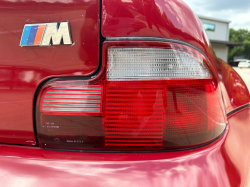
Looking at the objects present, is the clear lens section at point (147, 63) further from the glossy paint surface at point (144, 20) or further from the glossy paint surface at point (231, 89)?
the glossy paint surface at point (231, 89)

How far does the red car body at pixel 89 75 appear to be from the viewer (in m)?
0.66

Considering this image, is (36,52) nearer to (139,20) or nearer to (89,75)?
(89,75)

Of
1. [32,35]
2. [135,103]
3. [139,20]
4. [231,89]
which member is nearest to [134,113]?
[135,103]

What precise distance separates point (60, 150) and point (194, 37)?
68cm

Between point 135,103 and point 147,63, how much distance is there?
156 millimetres

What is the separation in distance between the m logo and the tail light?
0.49ft

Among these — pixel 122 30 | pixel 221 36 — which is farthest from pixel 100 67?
pixel 221 36

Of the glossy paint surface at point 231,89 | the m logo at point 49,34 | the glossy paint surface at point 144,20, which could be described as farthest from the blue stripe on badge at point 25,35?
the glossy paint surface at point 231,89

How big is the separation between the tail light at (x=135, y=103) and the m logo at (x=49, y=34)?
0.49ft

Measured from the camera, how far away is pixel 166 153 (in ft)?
2.43

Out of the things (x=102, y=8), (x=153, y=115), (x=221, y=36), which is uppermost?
(x=102, y=8)

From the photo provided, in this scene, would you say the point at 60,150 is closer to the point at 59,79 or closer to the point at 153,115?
the point at 59,79

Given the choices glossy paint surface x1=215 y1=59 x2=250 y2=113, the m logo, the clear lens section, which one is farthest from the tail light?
glossy paint surface x1=215 y1=59 x2=250 y2=113

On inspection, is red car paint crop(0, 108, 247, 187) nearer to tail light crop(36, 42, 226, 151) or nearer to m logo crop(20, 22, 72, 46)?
tail light crop(36, 42, 226, 151)
